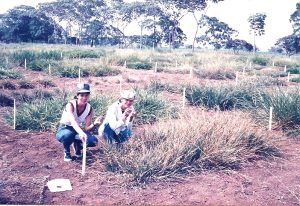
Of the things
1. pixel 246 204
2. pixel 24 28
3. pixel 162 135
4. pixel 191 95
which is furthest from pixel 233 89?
pixel 24 28

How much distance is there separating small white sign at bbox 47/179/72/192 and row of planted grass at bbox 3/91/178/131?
2.56 metres

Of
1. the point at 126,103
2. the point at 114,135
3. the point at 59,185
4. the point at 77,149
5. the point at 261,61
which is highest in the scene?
the point at 261,61

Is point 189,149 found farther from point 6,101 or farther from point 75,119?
point 6,101

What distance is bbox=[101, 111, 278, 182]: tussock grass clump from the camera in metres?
4.69

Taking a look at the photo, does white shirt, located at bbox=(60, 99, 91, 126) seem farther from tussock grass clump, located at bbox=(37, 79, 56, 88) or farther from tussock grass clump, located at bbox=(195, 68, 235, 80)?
tussock grass clump, located at bbox=(195, 68, 235, 80)

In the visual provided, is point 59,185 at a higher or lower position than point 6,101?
lower

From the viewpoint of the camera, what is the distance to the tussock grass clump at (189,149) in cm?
469

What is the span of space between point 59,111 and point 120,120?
268 centimetres

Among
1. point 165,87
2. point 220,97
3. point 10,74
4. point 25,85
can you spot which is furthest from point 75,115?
point 10,74

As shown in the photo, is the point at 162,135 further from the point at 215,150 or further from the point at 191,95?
the point at 191,95

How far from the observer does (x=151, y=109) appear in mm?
8164

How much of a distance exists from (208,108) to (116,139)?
159 inches

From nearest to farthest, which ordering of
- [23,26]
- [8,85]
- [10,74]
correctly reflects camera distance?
[8,85] → [10,74] → [23,26]

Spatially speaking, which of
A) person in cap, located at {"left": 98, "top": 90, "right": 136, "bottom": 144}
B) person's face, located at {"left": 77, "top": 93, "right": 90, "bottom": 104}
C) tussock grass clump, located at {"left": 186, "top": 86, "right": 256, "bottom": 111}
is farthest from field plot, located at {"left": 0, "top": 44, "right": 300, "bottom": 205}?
tussock grass clump, located at {"left": 186, "top": 86, "right": 256, "bottom": 111}
